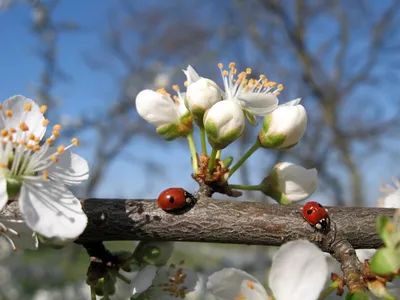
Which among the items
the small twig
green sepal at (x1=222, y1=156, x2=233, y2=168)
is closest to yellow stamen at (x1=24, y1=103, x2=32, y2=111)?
green sepal at (x1=222, y1=156, x2=233, y2=168)

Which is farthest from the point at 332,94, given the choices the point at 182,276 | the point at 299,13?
the point at 182,276

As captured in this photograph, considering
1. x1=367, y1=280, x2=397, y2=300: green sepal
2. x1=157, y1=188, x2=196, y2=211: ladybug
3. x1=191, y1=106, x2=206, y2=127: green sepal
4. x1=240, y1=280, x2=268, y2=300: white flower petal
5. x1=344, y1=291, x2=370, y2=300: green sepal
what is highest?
x1=191, y1=106, x2=206, y2=127: green sepal

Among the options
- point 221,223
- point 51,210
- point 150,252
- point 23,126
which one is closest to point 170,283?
point 150,252

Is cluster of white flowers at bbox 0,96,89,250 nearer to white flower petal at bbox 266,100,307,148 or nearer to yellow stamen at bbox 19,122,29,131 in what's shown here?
yellow stamen at bbox 19,122,29,131

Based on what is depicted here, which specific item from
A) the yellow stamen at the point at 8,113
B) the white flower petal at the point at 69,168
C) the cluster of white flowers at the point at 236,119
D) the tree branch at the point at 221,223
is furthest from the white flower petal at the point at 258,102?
the yellow stamen at the point at 8,113

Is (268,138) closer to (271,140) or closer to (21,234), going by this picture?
(271,140)

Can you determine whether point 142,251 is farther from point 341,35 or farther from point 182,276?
point 341,35

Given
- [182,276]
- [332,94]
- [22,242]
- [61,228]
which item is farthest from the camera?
[332,94]
